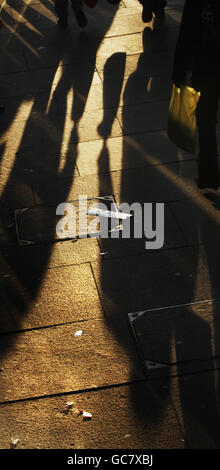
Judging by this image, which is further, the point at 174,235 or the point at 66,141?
the point at 66,141

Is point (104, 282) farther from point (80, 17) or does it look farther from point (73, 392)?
point (80, 17)

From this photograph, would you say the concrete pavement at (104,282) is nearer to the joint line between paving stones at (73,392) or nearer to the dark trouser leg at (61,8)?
the joint line between paving stones at (73,392)

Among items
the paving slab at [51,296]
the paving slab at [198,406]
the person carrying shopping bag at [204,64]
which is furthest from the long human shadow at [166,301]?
the person carrying shopping bag at [204,64]

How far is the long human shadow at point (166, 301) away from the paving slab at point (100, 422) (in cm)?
2

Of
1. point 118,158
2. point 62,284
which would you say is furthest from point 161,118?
point 62,284

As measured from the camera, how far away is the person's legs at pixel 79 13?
12.1m

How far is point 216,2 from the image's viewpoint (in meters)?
6.41

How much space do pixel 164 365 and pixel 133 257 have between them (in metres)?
1.44

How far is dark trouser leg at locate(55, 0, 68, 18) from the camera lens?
1219cm

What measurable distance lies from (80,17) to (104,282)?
22.8ft

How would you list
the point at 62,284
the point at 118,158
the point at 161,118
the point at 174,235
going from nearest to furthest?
the point at 62,284 < the point at 174,235 < the point at 118,158 < the point at 161,118

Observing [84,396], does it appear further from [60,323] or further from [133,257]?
[133,257]

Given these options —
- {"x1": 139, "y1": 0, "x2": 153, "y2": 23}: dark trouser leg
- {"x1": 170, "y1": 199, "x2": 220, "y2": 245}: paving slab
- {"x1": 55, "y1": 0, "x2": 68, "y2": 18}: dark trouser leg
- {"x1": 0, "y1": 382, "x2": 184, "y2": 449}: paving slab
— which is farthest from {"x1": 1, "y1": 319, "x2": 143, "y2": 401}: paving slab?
{"x1": 55, "y1": 0, "x2": 68, "y2": 18}: dark trouser leg

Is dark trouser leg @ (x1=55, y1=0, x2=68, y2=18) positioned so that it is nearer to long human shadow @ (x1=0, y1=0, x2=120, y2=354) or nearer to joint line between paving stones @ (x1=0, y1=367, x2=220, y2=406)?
long human shadow @ (x1=0, y1=0, x2=120, y2=354)
